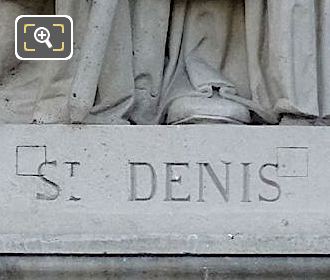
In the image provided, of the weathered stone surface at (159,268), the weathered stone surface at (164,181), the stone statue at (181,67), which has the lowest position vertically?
the weathered stone surface at (159,268)

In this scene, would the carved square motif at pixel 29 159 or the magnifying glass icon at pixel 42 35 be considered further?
the carved square motif at pixel 29 159

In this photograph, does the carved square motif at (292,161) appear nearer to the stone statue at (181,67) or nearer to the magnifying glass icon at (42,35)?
the stone statue at (181,67)

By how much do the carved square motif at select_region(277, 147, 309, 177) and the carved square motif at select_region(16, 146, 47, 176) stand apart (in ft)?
1.75

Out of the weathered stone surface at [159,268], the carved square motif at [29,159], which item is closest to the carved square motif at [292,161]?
the weathered stone surface at [159,268]

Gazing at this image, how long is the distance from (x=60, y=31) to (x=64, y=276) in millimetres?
543

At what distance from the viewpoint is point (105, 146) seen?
3.33 metres

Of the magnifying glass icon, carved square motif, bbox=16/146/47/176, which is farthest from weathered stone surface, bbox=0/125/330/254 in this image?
the magnifying glass icon

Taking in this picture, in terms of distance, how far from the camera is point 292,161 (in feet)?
11.0

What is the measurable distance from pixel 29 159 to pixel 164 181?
12.2 inches

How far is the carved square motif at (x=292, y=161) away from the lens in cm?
334

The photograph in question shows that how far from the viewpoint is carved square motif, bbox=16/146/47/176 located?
3.33 meters

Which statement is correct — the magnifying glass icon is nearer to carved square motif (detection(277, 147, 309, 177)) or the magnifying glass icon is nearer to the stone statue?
the stone statue

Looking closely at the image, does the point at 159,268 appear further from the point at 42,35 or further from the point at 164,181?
the point at 42,35

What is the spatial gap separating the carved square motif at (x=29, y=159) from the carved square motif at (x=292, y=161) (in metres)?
0.53
